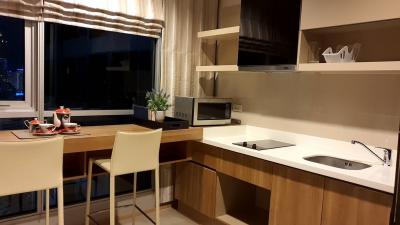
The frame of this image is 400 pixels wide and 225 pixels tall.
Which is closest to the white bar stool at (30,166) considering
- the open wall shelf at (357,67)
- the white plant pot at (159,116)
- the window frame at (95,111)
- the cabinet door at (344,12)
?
the window frame at (95,111)

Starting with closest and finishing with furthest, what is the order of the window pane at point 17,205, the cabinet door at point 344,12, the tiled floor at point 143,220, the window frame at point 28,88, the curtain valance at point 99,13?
the cabinet door at point 344,12 → the curtain valance at point 99,13 → the window frame at point 28,88 → the window pane at point 17,205 → the tiled floor at point 143,220

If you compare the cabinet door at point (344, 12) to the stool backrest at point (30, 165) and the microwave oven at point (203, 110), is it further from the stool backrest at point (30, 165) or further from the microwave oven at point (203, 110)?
the stool backrest at point (30, 165)

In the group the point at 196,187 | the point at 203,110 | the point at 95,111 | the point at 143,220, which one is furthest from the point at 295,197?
the point at 95,111

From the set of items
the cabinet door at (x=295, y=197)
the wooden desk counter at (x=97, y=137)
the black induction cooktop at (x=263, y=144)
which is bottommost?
the cabinet door at (x=295, y=197)

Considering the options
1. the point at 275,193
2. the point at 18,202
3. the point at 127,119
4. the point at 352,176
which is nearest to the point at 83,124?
the point at 127,119

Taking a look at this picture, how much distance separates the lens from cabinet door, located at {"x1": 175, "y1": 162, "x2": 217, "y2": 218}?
2.75 meters

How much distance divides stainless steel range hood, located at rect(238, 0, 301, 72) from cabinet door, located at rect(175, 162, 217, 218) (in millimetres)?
1020

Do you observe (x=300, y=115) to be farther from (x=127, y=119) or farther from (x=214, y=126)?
(x=127, y=119)

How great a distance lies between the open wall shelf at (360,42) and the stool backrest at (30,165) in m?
1.77

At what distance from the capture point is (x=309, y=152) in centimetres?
245

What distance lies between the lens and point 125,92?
3148mm

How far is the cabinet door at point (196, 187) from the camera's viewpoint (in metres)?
2.75

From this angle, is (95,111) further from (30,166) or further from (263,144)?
(263,144)

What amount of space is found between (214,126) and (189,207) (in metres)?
0.85
